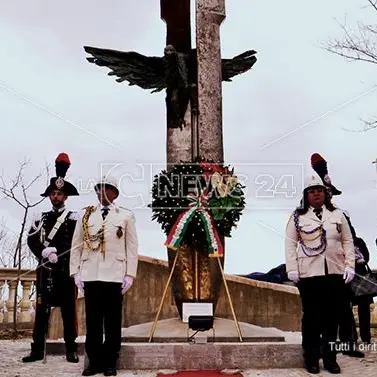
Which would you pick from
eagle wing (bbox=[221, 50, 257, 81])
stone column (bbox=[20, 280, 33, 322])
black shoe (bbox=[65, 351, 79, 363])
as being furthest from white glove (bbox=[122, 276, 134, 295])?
stone column (bbox=[20, 280, 33, 322])

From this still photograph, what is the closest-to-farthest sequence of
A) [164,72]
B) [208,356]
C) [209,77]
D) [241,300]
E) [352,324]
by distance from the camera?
[208,356] < [352,324] < [209,77] < [164,72] < [241,300]

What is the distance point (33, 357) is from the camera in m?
5.62

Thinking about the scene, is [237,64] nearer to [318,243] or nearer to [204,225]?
[204,225]

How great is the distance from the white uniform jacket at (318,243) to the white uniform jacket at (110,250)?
1.43 meters

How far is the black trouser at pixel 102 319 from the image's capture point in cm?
484

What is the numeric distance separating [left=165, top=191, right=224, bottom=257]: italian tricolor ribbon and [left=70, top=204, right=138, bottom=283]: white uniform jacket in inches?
36.0

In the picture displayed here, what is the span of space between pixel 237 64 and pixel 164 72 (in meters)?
1.41

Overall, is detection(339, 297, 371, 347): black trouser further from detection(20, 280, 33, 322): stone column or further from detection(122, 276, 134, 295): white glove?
detection(20, 280, 33, 322): stone column

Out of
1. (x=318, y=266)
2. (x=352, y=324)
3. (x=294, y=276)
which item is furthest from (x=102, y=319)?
(x=352, y=324)

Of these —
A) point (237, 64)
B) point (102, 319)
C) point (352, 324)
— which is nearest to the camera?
point (102, 319)

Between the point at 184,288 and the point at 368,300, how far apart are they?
209 centimetres

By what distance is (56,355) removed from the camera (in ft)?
19.5

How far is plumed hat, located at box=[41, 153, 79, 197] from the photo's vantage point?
5.81 metres

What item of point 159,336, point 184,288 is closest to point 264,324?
point 184,288
